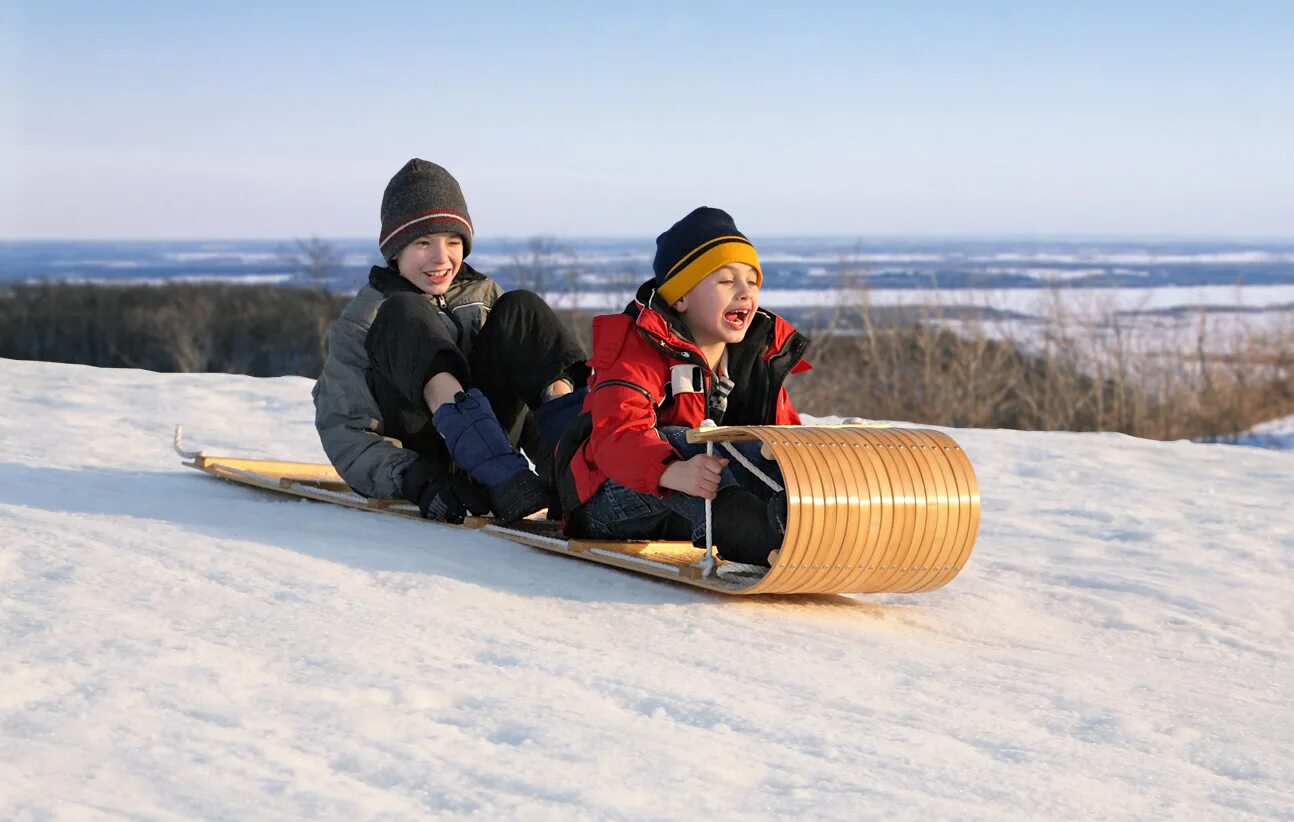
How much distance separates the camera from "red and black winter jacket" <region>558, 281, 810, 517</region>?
10.6ft

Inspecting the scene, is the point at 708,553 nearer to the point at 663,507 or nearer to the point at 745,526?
the point at 745,526

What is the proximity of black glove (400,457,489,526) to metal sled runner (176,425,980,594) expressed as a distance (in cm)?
42

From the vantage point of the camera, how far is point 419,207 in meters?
4.11

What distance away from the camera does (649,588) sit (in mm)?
3348

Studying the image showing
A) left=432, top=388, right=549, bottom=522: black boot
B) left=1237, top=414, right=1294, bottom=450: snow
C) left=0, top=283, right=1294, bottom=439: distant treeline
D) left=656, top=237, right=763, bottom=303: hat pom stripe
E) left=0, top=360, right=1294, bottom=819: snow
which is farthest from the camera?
left=1237, top=414, right=1294, bottom=450: snow

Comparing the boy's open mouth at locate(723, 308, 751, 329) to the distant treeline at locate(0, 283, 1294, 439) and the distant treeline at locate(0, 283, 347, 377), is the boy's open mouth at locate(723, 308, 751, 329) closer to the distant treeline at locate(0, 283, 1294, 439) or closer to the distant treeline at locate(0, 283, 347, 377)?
the distant treeline at locate(0, 283, 1294, 439)

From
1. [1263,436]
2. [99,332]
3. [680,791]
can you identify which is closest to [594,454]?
[680,791]

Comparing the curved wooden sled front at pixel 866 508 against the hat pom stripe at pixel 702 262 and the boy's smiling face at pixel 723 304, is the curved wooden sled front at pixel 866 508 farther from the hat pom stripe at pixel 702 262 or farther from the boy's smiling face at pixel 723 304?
the hat pom stripe at pixel 702 262

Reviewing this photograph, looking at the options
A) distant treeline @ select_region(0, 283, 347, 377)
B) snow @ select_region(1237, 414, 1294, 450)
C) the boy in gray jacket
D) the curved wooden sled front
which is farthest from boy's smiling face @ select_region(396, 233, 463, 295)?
distant treeline @ select_region(0, 283, 347, 377)

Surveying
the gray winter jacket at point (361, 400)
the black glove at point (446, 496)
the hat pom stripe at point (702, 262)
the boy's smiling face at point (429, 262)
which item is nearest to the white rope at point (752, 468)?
the hat pom stripe at point (702, 262)

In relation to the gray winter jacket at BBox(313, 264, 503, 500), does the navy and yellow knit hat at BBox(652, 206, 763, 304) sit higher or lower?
higher

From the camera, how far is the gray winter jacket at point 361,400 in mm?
4035

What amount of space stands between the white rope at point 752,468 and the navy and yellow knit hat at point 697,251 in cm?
44

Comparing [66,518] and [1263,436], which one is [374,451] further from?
[1263,436]
